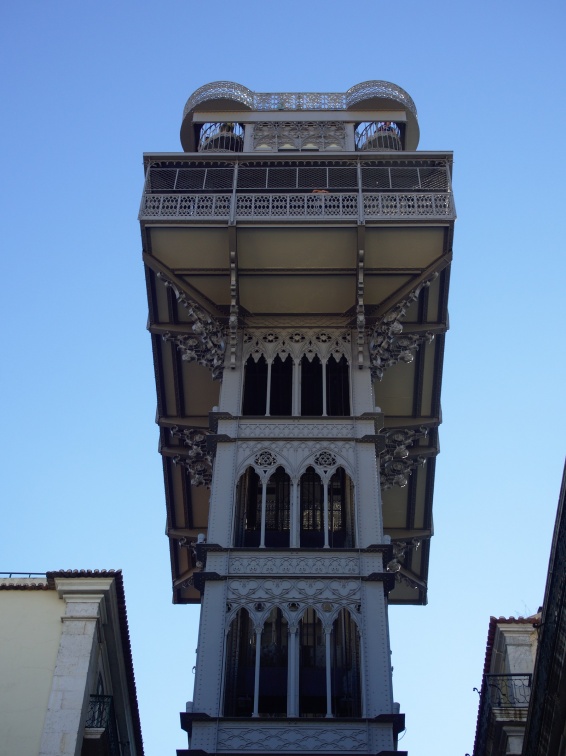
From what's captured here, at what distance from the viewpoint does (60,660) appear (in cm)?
1753

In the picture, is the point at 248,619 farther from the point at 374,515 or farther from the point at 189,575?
the point at 189,575

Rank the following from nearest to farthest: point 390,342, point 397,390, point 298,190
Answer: point 390,342 < point 298,190 < point 397,390

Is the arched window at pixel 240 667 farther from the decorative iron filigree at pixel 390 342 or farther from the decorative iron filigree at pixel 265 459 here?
the decorative iron filigree at pixel 390 342

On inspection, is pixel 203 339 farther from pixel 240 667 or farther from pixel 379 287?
pixel 240 667

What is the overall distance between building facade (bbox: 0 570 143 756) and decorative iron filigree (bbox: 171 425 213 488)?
7.65 meters

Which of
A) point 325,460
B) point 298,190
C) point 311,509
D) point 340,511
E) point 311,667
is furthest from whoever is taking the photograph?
point 298,190

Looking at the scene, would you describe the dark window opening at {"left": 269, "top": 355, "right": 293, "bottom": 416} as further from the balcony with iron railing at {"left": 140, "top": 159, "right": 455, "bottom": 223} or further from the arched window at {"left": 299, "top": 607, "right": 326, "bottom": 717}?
the arched window at {"left": 299, "top": 607, "right": 326, "bottom": 717}

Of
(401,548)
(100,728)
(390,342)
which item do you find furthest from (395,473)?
(100,728)

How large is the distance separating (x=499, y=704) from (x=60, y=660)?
6.92 meters

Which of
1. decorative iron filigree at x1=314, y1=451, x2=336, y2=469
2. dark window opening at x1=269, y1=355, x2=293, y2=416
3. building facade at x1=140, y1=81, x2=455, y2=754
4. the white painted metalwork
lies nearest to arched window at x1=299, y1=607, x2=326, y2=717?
building facade at x1=140, y1=81, x2=455, y2=754

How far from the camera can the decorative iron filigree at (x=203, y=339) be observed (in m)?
26.2

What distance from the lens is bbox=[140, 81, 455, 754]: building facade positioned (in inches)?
822

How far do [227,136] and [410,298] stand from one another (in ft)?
24.0

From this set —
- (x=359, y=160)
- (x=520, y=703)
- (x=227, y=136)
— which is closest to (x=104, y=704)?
(x=520, y=703)
